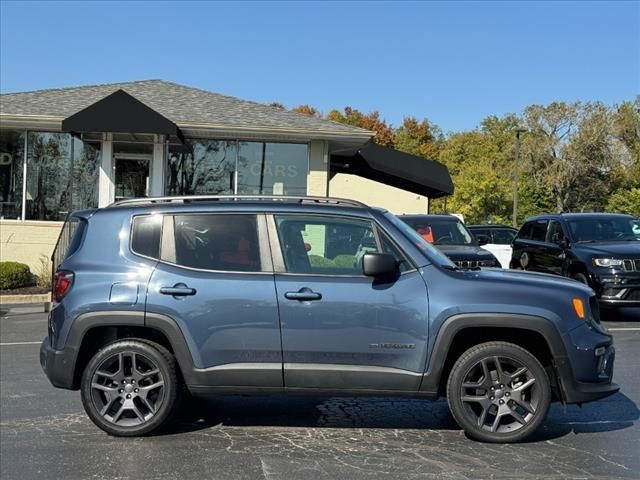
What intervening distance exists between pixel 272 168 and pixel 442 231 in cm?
572

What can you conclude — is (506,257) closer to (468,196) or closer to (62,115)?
(62,115)

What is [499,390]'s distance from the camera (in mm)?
4906

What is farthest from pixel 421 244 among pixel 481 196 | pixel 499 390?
pixel 481 196

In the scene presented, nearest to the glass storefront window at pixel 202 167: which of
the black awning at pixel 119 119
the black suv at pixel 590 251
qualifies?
the black awning at pixel 119 119

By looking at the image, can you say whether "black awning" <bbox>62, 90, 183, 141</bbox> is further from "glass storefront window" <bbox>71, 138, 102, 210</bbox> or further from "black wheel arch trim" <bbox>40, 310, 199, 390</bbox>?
"black wheel arch trim" <bbox>40, 310, 199, 390</bbox>

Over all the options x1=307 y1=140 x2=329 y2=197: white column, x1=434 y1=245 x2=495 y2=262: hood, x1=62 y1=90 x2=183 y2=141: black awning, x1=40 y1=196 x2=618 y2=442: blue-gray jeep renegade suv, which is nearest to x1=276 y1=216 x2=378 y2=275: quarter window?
x1=40 y1=196 x2=618 y2=442: blue-gray jeep renegade suv

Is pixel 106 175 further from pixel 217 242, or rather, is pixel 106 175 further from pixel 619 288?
pixel 217 242

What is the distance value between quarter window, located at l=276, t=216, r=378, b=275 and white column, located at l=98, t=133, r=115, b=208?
12.1 metres

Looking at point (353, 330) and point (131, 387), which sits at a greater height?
point (353, 330)

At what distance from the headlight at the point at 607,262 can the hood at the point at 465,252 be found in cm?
164

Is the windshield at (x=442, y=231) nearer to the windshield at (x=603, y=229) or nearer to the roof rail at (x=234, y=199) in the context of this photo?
the windshield at (x=603, y=229)

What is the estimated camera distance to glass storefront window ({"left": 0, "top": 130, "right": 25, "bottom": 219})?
1647 centimetres

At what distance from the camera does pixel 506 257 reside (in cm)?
1686

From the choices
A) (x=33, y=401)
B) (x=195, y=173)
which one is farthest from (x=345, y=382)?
(x=195, y=173)
